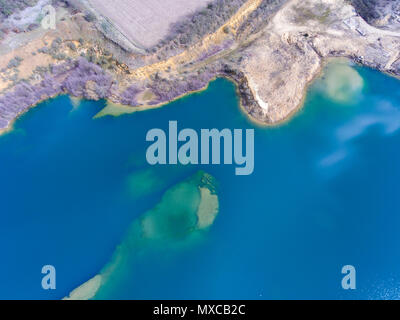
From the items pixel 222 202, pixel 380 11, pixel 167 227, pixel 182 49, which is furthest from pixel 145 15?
pixel 380 11

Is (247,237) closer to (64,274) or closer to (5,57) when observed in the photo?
(64,274)

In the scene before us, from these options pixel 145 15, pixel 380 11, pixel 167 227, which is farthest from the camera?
pixel 380 11

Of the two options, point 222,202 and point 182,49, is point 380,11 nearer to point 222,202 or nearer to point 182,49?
point 182,49

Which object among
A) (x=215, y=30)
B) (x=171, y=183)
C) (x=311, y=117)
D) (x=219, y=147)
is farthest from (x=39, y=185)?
(x=311, y=117)

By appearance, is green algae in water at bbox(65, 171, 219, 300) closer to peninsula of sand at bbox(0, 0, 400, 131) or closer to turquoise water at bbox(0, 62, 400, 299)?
turquoise water at bbox(0, 62, 400, 299)

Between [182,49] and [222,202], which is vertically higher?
[182,49]

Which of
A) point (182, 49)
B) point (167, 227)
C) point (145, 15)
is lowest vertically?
point (167, 227)
